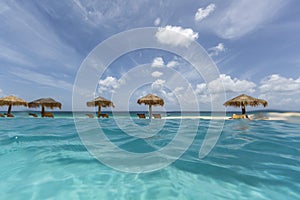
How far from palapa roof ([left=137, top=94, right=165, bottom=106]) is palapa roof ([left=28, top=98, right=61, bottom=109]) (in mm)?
7665

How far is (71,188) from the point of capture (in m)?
2.13

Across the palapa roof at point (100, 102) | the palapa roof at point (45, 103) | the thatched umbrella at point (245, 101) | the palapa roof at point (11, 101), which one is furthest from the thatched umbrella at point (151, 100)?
the palapa roof at point (11, 101)

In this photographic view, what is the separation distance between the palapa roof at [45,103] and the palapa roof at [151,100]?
302 inches

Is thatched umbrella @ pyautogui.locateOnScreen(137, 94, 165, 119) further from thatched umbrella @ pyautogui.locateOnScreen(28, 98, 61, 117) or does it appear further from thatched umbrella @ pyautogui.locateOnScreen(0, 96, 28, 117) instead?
thatched umbrella @ pyautogui.locateOnScreen(0, 96, 28, 117)

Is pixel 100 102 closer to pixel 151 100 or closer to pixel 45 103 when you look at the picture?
pixel 45 103

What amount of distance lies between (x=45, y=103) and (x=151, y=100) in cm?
960

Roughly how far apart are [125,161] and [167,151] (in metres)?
1.13

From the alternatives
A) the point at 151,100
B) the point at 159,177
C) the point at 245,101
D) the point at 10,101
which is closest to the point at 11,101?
the point at 10,101

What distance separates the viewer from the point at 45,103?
14680 millimetres

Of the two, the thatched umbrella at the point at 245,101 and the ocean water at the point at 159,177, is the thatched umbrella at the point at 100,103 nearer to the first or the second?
the thatched umbrella at the point at 245,101

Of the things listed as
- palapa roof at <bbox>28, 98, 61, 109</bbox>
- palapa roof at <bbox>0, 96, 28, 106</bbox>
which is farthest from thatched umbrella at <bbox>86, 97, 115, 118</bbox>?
palapa roof at <bbox>0, 96, 28, 106</bbox>

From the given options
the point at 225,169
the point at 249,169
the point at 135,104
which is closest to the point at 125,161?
the point at 225,169

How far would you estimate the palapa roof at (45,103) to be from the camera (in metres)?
14.5

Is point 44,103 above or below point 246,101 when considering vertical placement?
above
